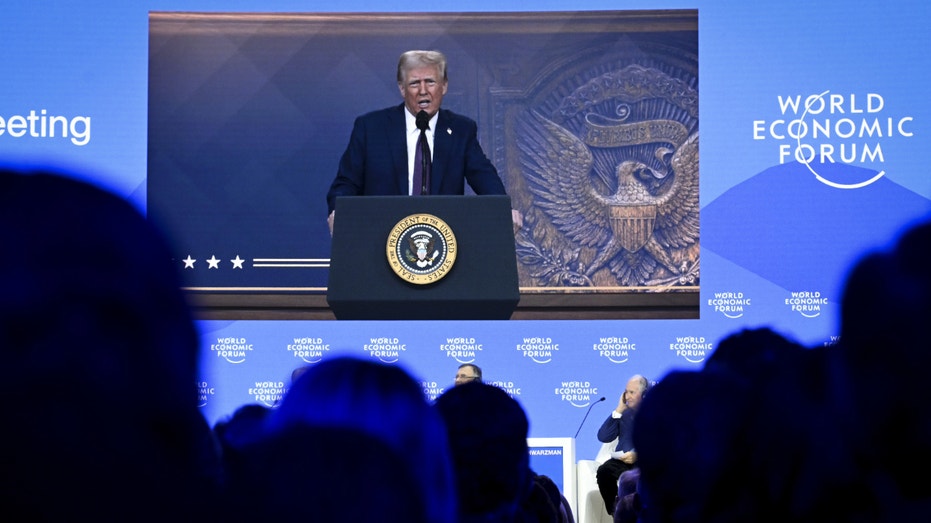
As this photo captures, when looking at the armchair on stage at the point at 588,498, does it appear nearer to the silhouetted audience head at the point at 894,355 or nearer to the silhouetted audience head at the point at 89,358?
the silhouetted audience head at the point at 894,355

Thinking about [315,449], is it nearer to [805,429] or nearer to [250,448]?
[250,448]

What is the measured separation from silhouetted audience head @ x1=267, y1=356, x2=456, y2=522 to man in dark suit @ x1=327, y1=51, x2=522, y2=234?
6293 millimetres

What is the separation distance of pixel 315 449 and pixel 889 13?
848 centimetres

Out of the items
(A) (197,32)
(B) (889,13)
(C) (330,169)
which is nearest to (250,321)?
(C) (330,169)

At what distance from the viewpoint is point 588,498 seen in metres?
6.55

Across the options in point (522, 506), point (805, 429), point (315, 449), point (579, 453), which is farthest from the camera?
point (579, 453)

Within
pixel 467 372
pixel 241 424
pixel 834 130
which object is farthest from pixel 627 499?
pixel 834 130

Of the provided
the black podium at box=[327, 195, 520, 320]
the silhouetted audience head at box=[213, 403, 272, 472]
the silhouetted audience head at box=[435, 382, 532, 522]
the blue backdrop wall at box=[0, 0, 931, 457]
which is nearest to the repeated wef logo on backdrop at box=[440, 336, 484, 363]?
the blue backdrop wall at box=[0, 0, 931, 457]

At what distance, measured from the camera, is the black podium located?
4887 mm

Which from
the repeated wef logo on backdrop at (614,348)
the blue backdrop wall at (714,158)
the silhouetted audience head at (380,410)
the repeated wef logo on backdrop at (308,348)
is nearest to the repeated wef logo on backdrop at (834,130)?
the blue backdrop wall at (714,158)

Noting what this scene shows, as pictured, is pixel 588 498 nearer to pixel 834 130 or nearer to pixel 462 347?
pixel 462 347

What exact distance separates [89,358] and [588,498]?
609 centimetres

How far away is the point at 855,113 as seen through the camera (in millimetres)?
8508

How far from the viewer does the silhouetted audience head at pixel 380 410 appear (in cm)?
129
